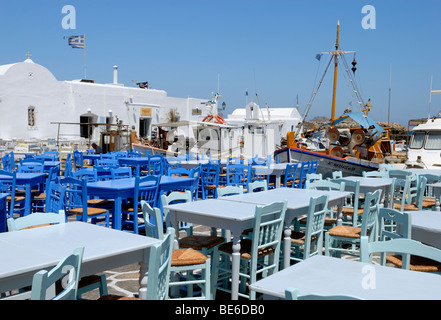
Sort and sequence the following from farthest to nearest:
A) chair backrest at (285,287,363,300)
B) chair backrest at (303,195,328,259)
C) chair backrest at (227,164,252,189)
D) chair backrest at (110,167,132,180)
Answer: chair backrest at (227,164,252,189)
chair backrest at (110,167,132,180)
chair backrest at (303,195,328,259)
chair backrest at (285,287,363,300)

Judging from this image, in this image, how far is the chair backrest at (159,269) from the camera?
8.47 ft

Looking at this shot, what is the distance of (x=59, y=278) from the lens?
2227 millimetres

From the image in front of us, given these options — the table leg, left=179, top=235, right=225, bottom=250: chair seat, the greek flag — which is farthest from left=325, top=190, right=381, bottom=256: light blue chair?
the greek flag

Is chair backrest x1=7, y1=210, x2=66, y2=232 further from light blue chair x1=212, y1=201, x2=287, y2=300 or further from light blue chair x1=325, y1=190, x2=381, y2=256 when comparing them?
light blue chair x1=325, y1=190, x2=381, y2=256

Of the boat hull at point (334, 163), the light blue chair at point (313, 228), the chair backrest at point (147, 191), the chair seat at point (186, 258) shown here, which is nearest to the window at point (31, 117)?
the boat hull at point (334, 163)

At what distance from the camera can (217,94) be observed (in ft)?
104

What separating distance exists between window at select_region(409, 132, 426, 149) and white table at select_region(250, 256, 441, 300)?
13.6m

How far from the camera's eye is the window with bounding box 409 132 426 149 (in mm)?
15023

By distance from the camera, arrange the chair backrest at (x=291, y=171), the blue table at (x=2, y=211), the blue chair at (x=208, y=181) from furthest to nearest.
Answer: the chair backrest at (x=291, y=171)
the blue chair at (x=208, y=181)
the blue table at (x=2, y=211)

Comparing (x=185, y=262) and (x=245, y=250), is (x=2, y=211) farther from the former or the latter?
(x=245, y=250)

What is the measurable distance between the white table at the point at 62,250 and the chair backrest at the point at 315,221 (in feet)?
6.93

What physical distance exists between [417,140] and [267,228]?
12.6 metres

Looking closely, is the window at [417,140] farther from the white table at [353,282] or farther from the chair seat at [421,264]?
the white table at [353,282]

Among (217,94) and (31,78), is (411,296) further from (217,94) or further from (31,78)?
(217,94)
